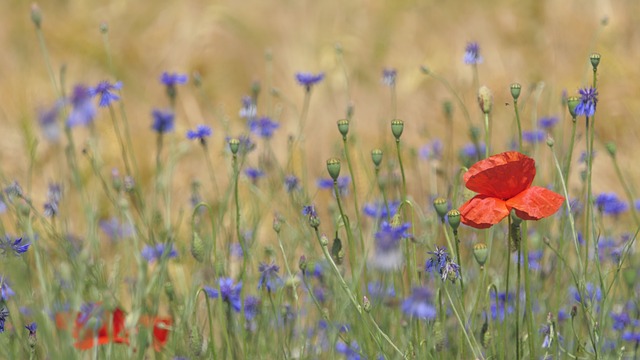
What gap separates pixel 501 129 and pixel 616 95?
48 cm

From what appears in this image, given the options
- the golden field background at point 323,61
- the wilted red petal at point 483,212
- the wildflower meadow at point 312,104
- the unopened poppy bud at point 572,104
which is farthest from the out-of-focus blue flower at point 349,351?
the golden field background at point 323,61

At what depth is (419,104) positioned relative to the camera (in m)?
3.96

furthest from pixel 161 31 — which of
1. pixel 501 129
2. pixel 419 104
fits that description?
pixel 501 129

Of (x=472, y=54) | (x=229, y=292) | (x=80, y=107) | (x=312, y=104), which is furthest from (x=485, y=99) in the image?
(x=312, y=104)

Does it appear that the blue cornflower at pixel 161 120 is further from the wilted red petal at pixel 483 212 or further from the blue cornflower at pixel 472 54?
the wilted red petal at pixel 483 212

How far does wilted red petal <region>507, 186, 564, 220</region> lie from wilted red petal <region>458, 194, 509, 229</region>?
18 millimetres

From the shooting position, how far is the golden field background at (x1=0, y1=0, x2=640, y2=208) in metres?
3.77

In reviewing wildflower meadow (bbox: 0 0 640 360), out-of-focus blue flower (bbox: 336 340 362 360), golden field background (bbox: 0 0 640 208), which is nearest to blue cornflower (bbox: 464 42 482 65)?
wildflower meadow (bbox: 0 0 640 360)

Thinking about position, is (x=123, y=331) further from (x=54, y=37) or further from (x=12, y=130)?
(x=54, y=37)

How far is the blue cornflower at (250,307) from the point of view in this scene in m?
1.82

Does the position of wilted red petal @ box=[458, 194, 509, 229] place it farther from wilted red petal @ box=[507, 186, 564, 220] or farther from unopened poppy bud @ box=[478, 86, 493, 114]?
unopened poppy bud @ box=[478, 86, 493, 114]

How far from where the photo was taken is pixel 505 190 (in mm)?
1308

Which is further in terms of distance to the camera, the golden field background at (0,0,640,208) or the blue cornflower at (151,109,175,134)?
the golden field background at (0,0,640,208)

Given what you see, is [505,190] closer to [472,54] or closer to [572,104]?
[572,104]
